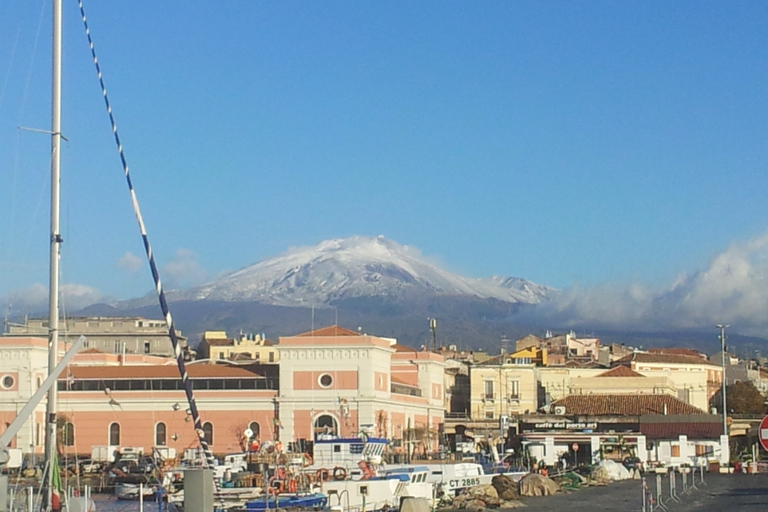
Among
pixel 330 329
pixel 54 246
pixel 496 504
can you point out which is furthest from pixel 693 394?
pixel 54 246

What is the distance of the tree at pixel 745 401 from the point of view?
116 m

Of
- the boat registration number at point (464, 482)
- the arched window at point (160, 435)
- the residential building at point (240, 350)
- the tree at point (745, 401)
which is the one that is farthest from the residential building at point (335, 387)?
the residential building at point (240, 350)

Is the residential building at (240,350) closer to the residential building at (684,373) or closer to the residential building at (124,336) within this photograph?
the residential building at (124,336)

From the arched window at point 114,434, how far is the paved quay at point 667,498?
33756 mm

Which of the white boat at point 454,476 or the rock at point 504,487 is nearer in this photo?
the rock at point 504,487

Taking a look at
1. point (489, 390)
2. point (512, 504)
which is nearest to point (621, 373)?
point (489, 390)

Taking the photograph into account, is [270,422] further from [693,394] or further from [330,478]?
[693,394]

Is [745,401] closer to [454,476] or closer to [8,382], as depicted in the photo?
[8,382]

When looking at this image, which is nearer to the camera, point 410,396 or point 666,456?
point 666,456

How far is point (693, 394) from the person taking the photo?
388ft

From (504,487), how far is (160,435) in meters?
35.7

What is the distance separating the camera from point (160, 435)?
80.9 meters

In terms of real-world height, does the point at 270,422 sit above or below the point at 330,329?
below

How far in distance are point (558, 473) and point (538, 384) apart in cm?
4377
